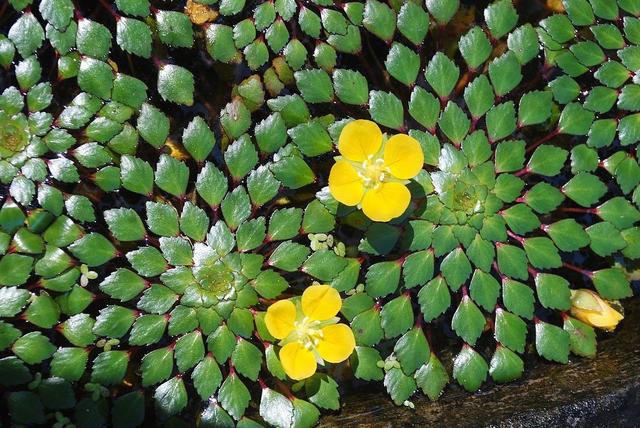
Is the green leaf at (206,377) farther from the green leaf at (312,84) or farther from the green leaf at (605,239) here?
the green leaf at (605,239)

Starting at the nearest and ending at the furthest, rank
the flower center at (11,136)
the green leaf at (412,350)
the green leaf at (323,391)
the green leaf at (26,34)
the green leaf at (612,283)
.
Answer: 1. the flower center at (11,136)
2. the green leaf at (26,34)
3. the green leaf at (323,391)
4. the green leaf at (412,350)
5. the green leaf at (612,283)

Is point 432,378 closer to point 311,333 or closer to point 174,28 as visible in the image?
point 311,333

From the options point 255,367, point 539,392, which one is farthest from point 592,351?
point 255,367

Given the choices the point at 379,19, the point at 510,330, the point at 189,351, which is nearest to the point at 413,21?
the point at 379,19

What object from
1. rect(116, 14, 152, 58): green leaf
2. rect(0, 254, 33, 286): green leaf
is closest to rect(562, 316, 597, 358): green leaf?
rect(116, 14, 152, 58): green leaf

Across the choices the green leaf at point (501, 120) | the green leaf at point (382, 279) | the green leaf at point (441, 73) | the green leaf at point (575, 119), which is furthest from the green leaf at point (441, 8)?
the green leaf at point (382, 279)

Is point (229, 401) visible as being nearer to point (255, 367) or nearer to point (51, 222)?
point (255, 367)
